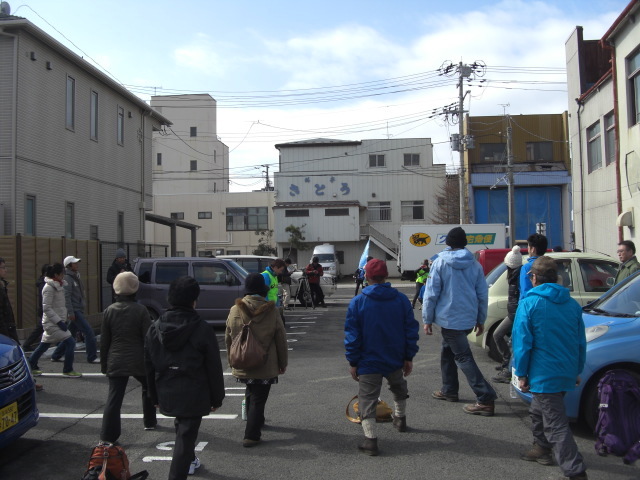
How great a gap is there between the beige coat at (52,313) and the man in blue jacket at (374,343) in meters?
5.36

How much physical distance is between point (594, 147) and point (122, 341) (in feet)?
62.5

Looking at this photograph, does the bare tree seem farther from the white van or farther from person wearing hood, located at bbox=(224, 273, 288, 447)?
person wearing hood, located at bbox=(224, 273, 288, 447)

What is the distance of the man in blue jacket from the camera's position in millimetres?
5332

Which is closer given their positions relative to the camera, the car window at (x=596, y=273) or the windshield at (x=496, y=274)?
the car window at (x=596, y=273)

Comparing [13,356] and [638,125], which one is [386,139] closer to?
[638,125]

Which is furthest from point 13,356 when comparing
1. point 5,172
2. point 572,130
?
point 572,130

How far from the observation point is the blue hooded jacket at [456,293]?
Answer: 6414 mm

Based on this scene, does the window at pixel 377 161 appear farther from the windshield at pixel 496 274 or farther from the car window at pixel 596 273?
the car window at pixel 596 273

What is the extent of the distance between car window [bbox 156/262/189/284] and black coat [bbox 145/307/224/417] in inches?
376

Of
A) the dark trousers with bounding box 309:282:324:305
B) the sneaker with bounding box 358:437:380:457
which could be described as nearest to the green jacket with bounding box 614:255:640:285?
the sneaker with bounding box 358:437:380:457

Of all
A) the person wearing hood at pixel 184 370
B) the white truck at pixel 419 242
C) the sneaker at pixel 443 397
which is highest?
the white truck at pixel 419 242

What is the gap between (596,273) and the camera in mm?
9227

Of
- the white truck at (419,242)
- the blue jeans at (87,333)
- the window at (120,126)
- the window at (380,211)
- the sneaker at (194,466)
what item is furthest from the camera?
the window at (380,211)

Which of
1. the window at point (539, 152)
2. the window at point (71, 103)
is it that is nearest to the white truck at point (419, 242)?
the window at point (539, 152)
